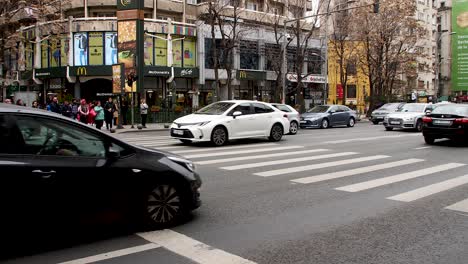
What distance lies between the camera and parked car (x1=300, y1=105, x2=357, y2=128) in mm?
26219

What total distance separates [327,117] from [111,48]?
2070cm

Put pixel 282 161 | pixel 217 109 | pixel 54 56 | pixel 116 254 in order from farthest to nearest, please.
A: pixel 54 56
pixel 217 109
pixel 282 161
pixel 116 254

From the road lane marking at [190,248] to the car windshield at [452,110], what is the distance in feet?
42.3

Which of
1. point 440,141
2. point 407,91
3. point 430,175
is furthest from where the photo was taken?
point 407,91

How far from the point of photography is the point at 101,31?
38531mm

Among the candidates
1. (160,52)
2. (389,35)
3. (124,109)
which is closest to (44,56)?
(160,52)

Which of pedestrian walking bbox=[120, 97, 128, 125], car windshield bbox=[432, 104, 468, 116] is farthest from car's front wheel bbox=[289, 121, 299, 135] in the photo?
pedestrian walking bbox=[120, 97, 128, 125]

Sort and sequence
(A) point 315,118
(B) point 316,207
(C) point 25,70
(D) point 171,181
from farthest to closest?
1. (C) point 25,70
2. (A) point 315,118
3. (B) point 316,207
4. (D) point 171,181

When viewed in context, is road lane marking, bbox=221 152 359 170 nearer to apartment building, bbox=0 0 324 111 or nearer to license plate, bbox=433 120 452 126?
license plate, bbox=433 120 452 126

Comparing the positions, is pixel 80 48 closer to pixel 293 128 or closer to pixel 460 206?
pixel 293 128

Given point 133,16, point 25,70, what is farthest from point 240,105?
point 25,70

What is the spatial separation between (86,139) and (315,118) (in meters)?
22.0

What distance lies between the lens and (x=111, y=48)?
38500mm

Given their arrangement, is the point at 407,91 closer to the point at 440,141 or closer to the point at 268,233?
the point at 440,141
